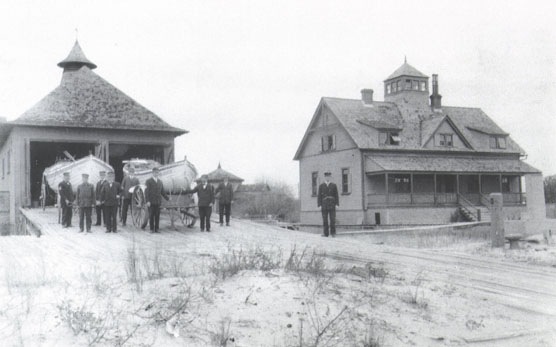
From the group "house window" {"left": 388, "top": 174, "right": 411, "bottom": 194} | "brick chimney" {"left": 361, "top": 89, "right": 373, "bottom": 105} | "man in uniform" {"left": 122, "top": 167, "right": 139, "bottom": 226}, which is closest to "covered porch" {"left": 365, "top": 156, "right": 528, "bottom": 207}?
"house window" {"left": 388, "top": 174, "right": 411, "bottom": 194}

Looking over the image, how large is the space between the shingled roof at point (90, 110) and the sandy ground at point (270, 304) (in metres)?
18.5

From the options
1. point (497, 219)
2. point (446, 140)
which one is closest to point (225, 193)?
point (497, 219)

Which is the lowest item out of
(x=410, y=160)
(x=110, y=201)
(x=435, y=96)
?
(x=110, y=201)

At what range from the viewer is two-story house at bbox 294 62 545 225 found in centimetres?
3897

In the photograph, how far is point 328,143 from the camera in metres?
43.2

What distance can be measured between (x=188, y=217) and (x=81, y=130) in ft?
36.8

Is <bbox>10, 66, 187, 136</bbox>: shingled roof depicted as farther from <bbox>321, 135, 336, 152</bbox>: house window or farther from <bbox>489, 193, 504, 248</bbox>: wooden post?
<bbox>489, 193, 504, 248</bbox>: wooden post

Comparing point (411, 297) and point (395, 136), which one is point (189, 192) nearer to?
point (411, 297)

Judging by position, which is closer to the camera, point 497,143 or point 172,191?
point 172,191

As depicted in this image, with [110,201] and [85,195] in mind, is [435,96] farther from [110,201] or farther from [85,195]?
[85,195]

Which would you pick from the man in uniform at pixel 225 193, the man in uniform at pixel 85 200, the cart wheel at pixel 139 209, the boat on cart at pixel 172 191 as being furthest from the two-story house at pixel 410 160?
the man in uniform at pixel 85 200

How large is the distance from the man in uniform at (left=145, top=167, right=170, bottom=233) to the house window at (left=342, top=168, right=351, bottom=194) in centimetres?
2472

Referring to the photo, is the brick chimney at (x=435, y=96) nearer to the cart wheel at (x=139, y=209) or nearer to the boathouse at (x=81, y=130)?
the boathouse at (x=81, y=130)

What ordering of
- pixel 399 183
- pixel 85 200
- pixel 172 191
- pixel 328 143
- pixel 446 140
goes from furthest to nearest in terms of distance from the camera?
pixel 328 143
pixel 446 140
pixel 399 183
pixel 172 191
pixel 85 200
